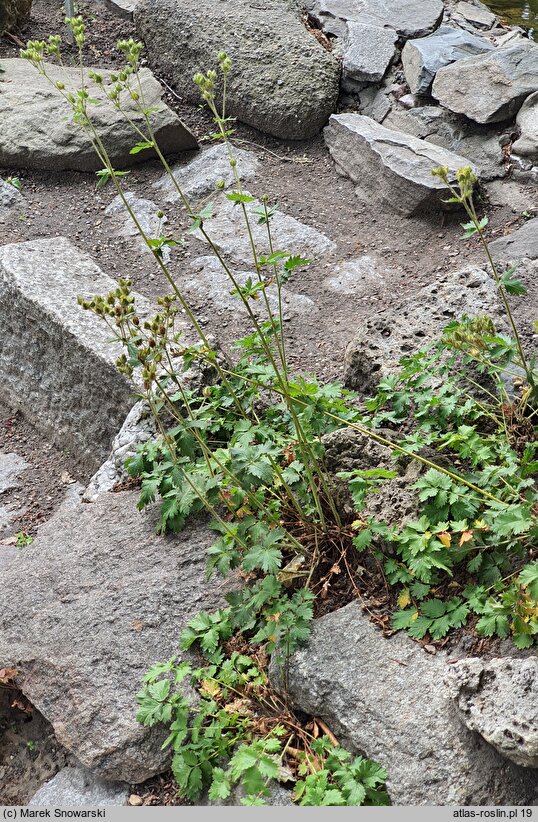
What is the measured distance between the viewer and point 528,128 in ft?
18.7

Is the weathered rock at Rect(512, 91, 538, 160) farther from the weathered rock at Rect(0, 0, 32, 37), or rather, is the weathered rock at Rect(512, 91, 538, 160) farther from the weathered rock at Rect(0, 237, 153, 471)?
the weathered rock at Rect(0, 0, 32, 37)

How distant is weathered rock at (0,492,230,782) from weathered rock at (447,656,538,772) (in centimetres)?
106

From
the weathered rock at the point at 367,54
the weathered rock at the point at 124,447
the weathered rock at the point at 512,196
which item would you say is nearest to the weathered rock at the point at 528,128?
the weathered rock at the point at 512,196

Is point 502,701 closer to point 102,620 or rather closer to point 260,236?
point 102,620

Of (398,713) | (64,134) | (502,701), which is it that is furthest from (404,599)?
(64,134)

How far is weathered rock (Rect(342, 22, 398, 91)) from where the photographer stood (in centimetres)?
650

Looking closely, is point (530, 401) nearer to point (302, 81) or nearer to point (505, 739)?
point (505, 739)

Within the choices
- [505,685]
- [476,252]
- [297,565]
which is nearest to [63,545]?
[297,565]

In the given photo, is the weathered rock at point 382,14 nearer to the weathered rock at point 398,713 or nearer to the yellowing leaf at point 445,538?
the yellowing leaf at point 445,538

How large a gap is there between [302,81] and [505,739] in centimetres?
551

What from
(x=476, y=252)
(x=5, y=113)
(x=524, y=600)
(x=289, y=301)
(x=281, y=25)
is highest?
(x=5, y=113)

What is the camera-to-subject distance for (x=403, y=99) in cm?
629

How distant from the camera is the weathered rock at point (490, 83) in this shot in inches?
229

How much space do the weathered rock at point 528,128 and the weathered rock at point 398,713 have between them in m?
4.08
